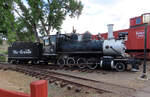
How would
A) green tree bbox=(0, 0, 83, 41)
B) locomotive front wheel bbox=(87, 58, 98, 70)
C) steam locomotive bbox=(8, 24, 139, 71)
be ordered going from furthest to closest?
green tree bbox=(0, 0, 83, 41), locomotive front wheel bbox=(87, 58, 98, 70), steam locomotive bbox=(8, 24, 139, 71)

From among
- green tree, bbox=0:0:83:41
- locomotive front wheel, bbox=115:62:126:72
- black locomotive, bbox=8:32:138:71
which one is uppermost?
green tree, bbox=0:0:83:41

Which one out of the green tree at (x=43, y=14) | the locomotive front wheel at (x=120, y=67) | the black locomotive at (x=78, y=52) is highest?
the green tree at (x=43, y=14)

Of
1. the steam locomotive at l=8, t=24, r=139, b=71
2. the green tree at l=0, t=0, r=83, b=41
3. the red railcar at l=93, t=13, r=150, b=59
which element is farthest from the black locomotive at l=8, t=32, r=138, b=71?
the green tree at l=0, t=0, r=83, b=41

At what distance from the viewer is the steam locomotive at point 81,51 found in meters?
8.55

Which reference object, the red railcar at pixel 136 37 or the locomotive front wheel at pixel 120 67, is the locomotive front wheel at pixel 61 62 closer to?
the locomotive front wheel at pixel 120 67

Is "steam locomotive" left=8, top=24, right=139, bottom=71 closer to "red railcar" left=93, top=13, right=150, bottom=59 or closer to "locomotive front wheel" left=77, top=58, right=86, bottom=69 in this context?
"locomotive front wheel" left=77, top=58, right=86, bottom=69

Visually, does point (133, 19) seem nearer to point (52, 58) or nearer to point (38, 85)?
point (52, 58)

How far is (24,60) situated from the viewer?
42.4ft

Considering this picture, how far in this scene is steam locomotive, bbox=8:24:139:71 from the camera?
8555mm

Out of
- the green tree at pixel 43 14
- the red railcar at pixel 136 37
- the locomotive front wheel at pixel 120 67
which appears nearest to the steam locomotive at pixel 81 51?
the locomotive front wheel at pixel 120 67

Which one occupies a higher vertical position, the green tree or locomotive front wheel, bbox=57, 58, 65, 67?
the green tree

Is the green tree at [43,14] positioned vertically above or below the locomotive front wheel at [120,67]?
above

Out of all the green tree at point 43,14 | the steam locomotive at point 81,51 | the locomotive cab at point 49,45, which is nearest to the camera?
the steam locomotive at point 81,51

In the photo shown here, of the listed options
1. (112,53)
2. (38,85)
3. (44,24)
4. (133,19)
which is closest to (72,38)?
(112,53)
